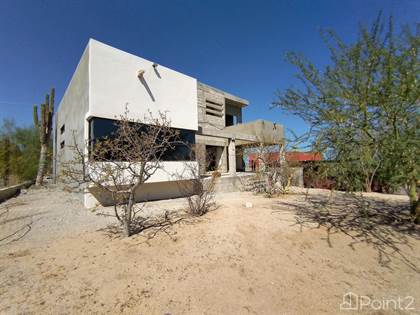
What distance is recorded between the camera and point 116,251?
3.77m

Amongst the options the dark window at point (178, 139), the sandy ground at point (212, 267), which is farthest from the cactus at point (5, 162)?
the sandy ground at point (212, 267)

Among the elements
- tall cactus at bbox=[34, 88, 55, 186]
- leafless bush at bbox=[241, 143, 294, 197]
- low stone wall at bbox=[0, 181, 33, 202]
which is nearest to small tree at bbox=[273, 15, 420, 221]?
leafless bush at bbox=[241, 143, 294, 197]

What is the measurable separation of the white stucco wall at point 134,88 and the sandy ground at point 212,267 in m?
4.59

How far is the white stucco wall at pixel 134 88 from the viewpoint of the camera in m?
7.22

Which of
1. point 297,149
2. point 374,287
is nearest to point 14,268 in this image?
point 374,287

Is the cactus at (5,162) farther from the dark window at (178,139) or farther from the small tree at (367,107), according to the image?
the small tree at (367,107)

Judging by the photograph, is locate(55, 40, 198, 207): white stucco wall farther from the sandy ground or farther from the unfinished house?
the sandy ground

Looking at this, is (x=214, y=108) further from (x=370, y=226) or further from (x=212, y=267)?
(x=212, y=267)

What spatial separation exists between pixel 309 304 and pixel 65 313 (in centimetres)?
297

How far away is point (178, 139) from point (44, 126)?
10.8 meters

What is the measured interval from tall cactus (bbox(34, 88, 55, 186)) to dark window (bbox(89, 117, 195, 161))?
9.15 metres

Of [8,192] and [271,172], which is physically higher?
[271,172]

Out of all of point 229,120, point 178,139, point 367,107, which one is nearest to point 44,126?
point 178,139

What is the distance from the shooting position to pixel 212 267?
3279 millimetres
